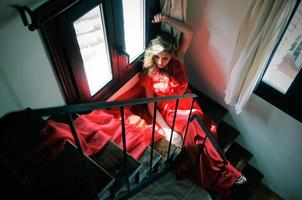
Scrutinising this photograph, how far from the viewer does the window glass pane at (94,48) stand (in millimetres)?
2072

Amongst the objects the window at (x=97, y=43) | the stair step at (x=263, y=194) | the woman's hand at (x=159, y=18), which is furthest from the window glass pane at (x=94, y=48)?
the stair step at (x=263, y=194)

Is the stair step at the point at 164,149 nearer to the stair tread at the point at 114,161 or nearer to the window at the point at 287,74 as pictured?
the stair tread at the point at 114,161

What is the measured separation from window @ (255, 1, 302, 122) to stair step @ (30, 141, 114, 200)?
1.68 m

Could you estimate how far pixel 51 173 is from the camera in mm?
1583

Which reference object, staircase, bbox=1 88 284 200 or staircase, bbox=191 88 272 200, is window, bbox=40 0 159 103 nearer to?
staircase, bbox=1 88 284 200

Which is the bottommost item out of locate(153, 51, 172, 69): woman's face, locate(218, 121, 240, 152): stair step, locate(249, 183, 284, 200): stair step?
locate(249, 183, 284, 200): stair step

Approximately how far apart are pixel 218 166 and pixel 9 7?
194 centimetres

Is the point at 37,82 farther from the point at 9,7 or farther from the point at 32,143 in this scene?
the point at 9,7

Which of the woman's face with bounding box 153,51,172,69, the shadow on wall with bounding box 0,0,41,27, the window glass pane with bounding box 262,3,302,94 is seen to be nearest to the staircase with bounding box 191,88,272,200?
the window glass pane with bounding box 262,3,302,94

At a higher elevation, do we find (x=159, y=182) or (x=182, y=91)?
(x=182, y=91)

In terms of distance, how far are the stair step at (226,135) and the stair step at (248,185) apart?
490 millimetres

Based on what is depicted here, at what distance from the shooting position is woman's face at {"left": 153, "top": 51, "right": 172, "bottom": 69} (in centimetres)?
257

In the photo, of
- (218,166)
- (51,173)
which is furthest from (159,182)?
(51,173)

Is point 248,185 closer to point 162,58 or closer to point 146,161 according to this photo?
point 146,161
